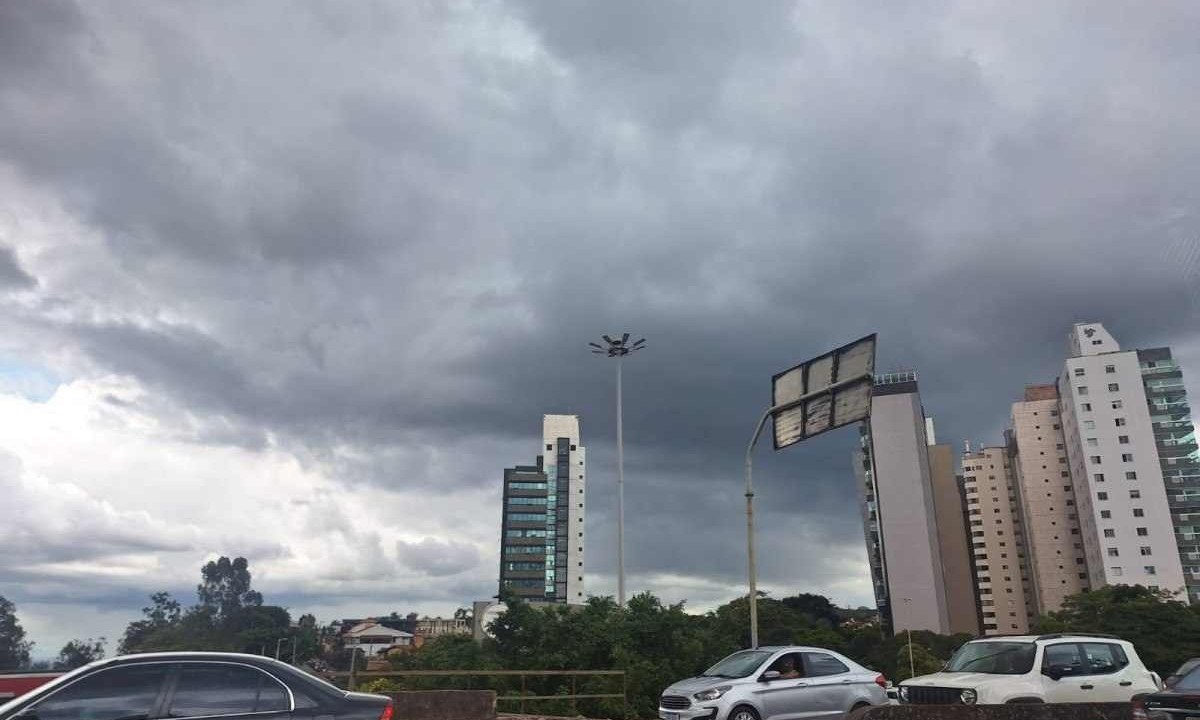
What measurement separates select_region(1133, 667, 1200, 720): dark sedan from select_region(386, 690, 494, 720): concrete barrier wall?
9498 mm

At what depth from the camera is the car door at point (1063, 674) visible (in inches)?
488

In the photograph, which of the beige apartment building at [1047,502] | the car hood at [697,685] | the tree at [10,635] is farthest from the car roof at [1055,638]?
the beige apartment building at [1047,502]

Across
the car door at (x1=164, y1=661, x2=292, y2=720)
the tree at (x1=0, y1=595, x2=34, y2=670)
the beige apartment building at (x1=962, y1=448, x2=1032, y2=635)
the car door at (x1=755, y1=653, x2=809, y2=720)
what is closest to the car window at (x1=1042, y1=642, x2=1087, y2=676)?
the car door at (x1=755, y1=653, x2=809, y2=720)

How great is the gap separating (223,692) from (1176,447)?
113384 millimetres

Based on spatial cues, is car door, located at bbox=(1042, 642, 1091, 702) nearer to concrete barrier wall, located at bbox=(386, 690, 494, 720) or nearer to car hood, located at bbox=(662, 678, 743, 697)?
car hood, located at bbox=(662, 678, 743, 697)

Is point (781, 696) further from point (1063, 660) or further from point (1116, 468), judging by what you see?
point (1116, 468)

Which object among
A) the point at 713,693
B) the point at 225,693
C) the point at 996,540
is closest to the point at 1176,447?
the point at 996,540

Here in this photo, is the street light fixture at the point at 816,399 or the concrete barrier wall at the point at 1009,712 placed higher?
the street light fixture at the point at 816,399

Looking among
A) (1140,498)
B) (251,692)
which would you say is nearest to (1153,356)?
(1140,498)

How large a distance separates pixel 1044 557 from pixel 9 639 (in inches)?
4995

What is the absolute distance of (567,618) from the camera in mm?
21703

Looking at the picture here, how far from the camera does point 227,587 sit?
403 feet

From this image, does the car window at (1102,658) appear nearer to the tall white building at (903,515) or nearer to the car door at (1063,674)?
the car door at (1063,674)

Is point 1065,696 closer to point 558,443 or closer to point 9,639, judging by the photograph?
point 9,639
